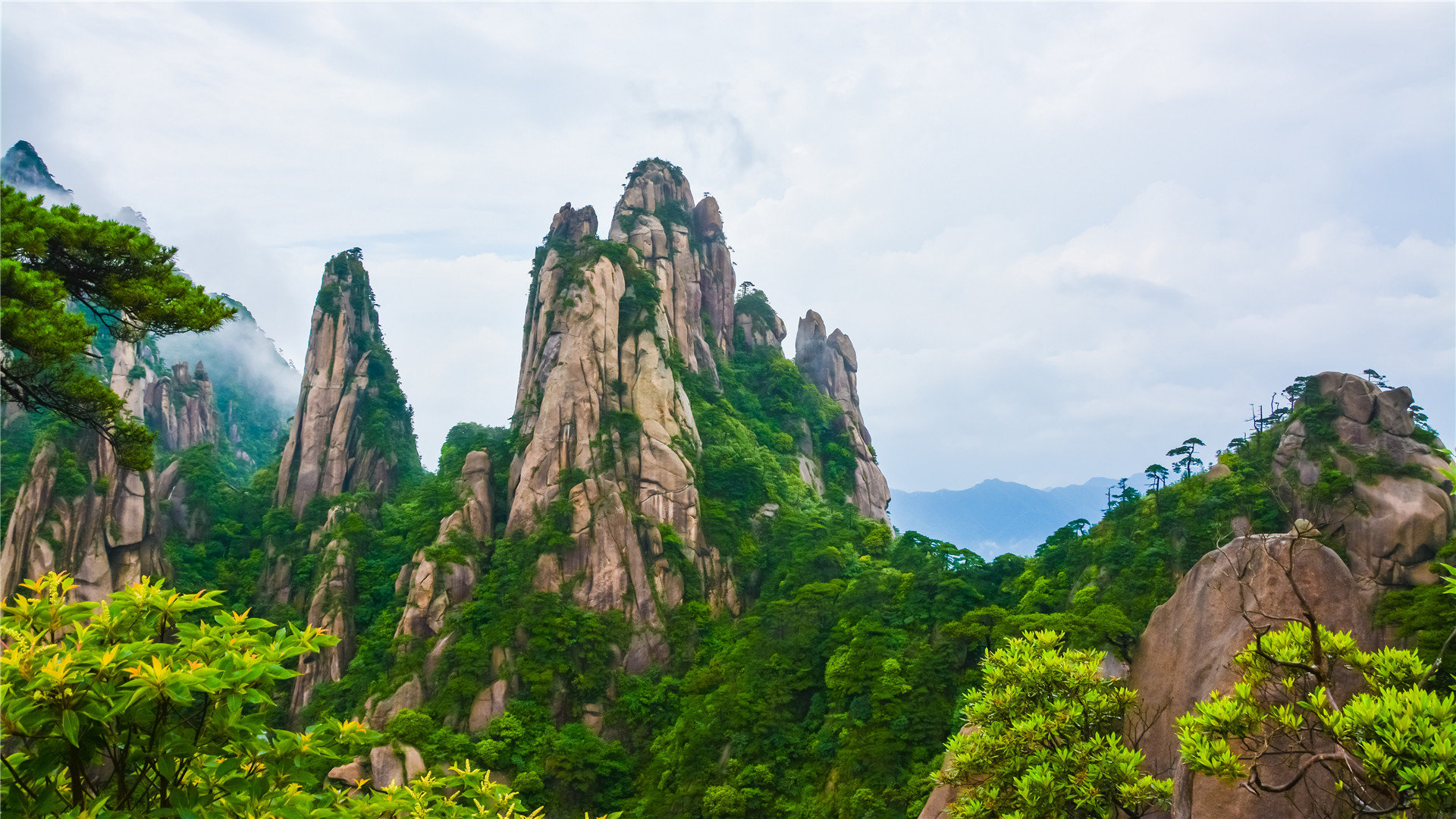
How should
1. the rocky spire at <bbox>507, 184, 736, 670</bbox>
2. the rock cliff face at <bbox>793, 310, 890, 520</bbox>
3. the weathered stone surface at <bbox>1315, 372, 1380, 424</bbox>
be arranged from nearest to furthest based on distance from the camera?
the weathered stone surface at <bbox>1315, 372, 1380, 424</bbox>, the rocky spire at <bbox>507, 184, 736, 670</bbox>, the rock cliff face at <bbox>793, 310, 890, 520</bbox>

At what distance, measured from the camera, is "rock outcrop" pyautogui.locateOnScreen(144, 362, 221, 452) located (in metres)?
58.5

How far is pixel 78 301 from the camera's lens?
882 cm

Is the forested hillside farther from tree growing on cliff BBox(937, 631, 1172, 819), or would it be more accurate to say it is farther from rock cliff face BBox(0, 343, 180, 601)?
tree growing on cliff BBox(937, 631, 1172, 819)

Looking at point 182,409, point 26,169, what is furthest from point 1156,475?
point 26,169

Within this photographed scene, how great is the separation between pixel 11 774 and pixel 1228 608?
15.6 m

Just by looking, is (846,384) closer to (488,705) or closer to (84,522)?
(488,705)

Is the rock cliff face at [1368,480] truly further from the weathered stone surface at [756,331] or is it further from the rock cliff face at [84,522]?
the rock cliff face at [84,522]

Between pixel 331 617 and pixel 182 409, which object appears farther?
pixel 182 409

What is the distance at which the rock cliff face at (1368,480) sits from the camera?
2198cm

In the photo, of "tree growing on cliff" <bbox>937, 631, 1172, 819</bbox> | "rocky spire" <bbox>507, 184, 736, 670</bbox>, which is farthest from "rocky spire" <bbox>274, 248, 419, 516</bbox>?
"tree growing on cliff" <bbox>937, 631, 1172, 819</bbox>

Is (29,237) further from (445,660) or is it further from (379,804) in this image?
(445,660)

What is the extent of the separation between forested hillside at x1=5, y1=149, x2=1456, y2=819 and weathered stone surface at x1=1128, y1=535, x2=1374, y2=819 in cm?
373

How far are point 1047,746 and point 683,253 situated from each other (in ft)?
150

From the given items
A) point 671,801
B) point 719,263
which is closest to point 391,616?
point 671,801
